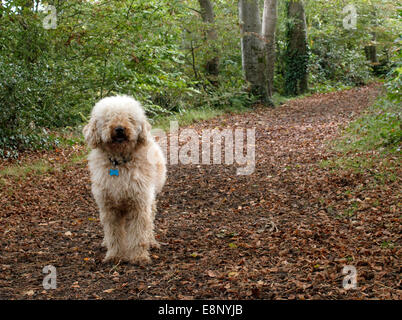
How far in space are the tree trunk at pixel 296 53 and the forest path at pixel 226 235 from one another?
1255 centimetres

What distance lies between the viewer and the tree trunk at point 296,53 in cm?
2027

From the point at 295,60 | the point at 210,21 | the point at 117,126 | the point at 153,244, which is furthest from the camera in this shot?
the point at 295,60

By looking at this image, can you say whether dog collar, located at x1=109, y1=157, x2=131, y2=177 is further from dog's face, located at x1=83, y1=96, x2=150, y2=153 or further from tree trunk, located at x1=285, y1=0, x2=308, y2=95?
tree trunk, located at x1=285, y1=0, x2=308, y2=95

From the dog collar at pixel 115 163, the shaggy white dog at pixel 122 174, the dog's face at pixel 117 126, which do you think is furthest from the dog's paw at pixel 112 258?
the dog's face at pixel 117 126

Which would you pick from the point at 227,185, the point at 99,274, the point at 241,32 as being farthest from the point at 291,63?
the point at 99,274

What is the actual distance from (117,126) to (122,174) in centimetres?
53

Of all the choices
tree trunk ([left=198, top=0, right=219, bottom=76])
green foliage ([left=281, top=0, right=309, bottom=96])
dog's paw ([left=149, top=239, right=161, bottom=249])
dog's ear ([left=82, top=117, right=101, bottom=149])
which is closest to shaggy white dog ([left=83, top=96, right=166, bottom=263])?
dog's ear ([left=82, top=117, right=101, bottom=149])

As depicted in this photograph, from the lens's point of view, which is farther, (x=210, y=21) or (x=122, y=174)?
(x=210, y=21)

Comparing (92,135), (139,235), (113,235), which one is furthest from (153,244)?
(92,135)

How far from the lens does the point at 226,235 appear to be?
5133 millimetres

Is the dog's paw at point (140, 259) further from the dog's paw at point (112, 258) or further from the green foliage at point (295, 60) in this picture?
the green foliage at point (295, 60)

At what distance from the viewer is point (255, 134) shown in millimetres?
11523

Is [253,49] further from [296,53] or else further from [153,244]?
[153,244]
